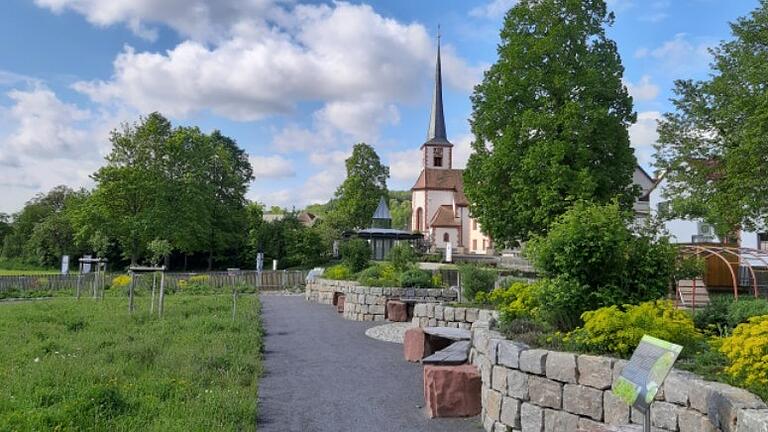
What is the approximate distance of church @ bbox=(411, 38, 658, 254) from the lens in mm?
57781

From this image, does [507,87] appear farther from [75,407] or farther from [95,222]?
[95,222]

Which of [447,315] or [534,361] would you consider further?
[447,315]

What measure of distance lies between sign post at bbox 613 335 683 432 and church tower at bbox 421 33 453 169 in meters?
58.4

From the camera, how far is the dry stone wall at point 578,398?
142 inches

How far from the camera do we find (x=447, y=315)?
1107cm

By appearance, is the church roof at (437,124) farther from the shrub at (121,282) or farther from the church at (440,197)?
the shrub at (121,282)

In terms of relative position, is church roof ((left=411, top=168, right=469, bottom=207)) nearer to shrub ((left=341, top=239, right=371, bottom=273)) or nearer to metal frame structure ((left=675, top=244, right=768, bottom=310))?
shrub ((left=341, top=239, right=371, bottom=273))

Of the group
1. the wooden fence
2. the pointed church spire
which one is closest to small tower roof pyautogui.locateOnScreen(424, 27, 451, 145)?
the pointed church spire

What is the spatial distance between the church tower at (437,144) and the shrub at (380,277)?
146 feet

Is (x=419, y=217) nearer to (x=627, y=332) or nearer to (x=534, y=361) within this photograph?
(x=534, y=361)

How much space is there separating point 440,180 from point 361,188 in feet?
40.0

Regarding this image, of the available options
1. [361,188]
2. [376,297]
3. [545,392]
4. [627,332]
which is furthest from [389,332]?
[361,188]

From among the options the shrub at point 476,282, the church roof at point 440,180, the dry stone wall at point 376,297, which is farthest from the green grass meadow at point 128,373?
the church roof at point 440,180

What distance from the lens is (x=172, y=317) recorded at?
13164mm
